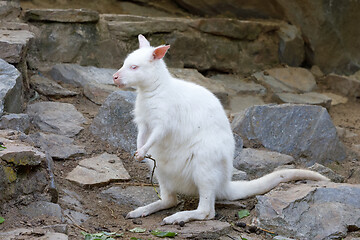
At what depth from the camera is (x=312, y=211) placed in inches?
152

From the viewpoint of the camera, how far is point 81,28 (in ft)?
22.3

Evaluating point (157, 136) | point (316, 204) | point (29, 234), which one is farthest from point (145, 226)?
point (316, 204)

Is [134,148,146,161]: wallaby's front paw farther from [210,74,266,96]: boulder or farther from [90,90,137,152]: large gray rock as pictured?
[210,74,266,96]: boulder

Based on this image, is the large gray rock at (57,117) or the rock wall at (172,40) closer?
the large gray rock at (57,117)

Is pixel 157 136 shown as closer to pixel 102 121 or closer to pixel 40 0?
pixel 102 121

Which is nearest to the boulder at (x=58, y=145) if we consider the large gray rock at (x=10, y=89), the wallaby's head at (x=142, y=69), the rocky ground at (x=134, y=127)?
the rocky ground at (x=134, y=127)

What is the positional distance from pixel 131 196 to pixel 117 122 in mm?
1113

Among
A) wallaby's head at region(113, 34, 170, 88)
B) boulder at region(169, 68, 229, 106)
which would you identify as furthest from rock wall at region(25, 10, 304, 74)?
wallaby's head at region(113, 34, 170, 88)

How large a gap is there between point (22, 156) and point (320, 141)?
3.27 metres

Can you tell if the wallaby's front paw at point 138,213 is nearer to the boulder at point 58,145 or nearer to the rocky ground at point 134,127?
the rocky ground at point 134,127

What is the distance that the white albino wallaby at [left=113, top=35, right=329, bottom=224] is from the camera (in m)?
3.83

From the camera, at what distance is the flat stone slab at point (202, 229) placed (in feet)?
11.7

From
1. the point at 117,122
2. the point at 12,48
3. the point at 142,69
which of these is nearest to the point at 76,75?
the point at 12,48

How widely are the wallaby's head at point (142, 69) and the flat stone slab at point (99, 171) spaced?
927 mm
